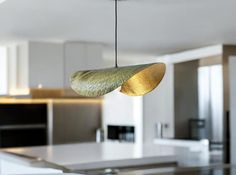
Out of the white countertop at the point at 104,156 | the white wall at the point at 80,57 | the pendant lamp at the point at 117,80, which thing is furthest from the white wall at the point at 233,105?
the pendant lamp at the point at 117,80

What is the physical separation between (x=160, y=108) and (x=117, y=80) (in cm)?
400

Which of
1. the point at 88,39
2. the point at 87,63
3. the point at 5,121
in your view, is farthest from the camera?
the point at 5,121

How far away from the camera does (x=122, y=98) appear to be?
661 cm

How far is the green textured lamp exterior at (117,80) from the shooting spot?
2240mm

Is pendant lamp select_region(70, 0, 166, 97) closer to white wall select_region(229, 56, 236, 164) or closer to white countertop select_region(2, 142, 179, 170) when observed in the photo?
white countertop select_region(2, 142, 179, 170)

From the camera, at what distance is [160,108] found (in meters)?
6.18

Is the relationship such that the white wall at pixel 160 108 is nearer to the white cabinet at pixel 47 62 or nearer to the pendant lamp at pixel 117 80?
the white cabinet at pixel 47 62

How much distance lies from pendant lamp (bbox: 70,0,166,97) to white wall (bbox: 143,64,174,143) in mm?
3304

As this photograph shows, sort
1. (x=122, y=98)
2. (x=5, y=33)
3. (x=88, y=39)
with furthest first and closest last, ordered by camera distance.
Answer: (x=122, y=98) < (x=88, y=39) < (x=5, y=33)

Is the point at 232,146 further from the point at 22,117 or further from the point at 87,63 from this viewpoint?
the point at 22,117

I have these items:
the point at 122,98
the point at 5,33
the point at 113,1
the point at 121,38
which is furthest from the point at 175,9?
the point at 122,98

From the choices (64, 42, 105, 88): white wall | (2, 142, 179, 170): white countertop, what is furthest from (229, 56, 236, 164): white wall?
(64, 42, 105, 88): white wall

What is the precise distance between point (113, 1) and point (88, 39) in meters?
1.83

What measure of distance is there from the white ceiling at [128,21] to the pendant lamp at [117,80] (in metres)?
0.79
